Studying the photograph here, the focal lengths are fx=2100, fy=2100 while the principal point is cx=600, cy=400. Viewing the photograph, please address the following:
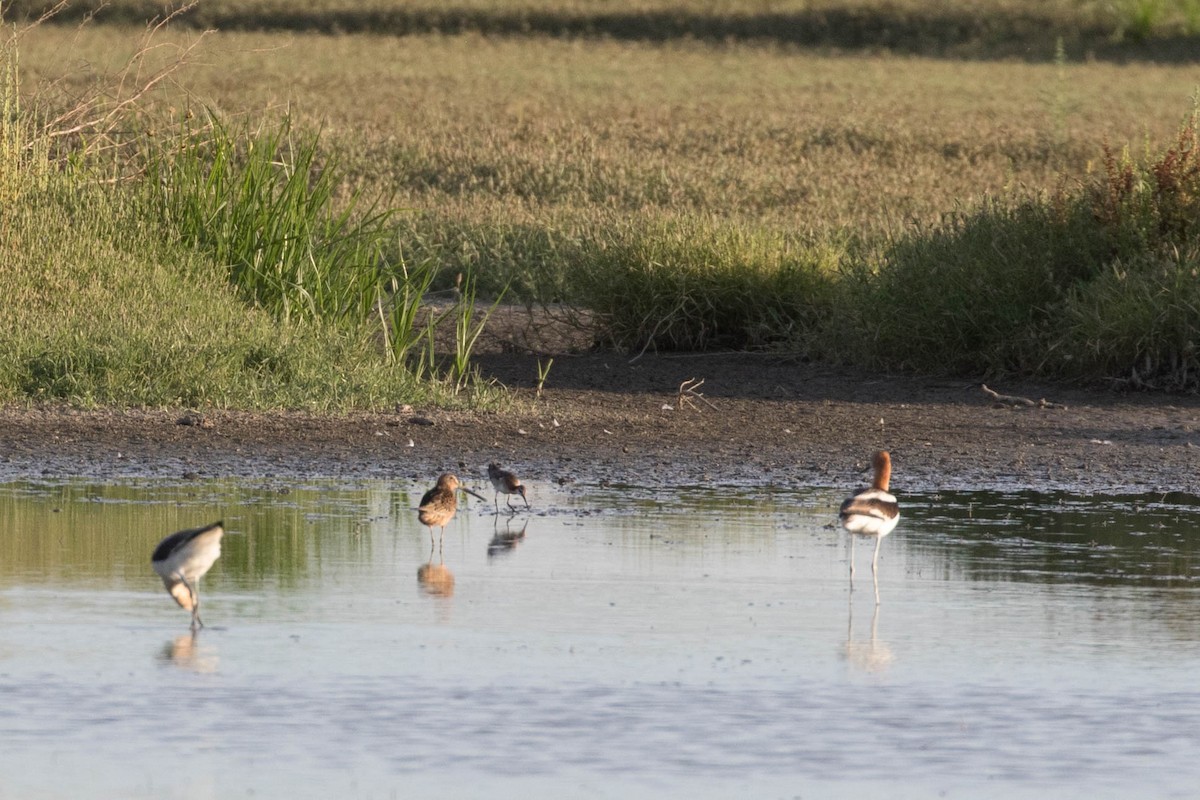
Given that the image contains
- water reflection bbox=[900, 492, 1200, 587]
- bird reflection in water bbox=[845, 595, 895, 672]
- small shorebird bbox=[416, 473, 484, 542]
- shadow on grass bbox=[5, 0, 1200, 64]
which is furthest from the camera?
shadow on grass bbox=[5, 0, 1200, 64]

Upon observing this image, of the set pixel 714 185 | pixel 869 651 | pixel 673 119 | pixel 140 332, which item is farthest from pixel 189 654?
pixel 673 119

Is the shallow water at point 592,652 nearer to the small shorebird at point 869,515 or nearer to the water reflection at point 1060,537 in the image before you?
the water reflection at point 1060,537

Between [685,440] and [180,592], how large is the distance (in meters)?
5.81

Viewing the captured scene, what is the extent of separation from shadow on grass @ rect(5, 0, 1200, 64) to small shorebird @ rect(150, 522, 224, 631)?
5246 cm

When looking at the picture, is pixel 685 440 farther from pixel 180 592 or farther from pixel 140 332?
pixel 180 592

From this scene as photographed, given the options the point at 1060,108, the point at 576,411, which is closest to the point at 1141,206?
the point at 576,411

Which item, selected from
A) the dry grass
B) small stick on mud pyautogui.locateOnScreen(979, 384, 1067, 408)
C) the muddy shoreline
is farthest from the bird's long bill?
the dry grass

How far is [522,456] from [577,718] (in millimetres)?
5772

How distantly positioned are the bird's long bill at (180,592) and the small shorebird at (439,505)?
5.70 feet

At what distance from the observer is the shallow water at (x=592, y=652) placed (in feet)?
17.9

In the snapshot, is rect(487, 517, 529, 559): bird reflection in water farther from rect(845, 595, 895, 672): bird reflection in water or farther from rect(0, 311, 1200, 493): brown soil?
rect(845, 595, 895, 672): bird reflection in water

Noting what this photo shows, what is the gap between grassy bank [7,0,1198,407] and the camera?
15070mm

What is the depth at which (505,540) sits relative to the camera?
911 cm

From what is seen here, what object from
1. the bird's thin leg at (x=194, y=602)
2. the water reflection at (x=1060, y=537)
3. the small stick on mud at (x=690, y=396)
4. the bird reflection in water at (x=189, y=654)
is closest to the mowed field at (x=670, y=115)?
the small stick on mud at (x=690, y=396)
